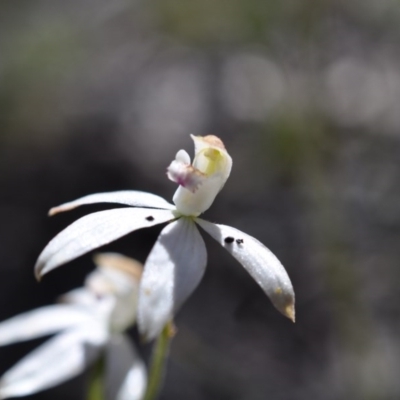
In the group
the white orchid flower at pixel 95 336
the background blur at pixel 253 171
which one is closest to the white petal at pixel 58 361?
the white orchid flower at pixel 95 336

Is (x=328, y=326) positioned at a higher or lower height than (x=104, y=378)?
lower

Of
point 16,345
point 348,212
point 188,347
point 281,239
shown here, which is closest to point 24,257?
point 16,345

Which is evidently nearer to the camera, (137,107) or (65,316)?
(65,316)

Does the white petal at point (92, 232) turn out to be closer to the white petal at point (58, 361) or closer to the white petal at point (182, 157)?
the white petal at point (182, 157)

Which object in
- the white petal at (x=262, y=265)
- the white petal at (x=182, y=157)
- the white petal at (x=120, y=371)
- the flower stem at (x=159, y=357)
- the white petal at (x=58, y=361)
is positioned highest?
the white petal at (x=182, y=157)

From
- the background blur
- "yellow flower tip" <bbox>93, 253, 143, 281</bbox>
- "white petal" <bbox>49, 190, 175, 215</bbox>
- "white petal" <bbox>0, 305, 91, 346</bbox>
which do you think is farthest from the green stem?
the background blur

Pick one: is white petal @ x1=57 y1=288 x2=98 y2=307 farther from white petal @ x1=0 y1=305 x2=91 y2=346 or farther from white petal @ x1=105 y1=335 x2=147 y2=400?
white petal @ x1=105 y1=335 x2=147 y2=400

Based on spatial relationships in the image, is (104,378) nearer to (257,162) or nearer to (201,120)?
(257,162)
